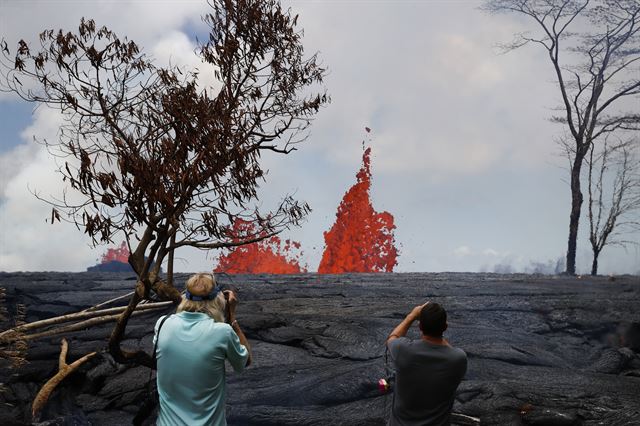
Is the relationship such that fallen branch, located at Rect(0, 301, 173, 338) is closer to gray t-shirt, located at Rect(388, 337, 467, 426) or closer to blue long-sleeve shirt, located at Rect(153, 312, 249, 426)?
blue long-sleeve shirt, located at Rect(153, 312, 249, 426)

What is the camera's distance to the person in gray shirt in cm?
435

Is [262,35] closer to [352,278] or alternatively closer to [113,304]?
[113,304]

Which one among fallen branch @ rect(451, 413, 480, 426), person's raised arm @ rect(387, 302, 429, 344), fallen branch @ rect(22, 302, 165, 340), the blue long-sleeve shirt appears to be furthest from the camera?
fallen branch @ rect(22, 302, 165, 340)

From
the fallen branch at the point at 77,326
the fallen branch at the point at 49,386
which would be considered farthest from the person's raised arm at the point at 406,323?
the fallen branch at the point at 77,326

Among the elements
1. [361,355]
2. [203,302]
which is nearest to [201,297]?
[203,302]

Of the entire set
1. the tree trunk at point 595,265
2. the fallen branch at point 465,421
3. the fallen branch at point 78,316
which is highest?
the tree trunk at point 595,265

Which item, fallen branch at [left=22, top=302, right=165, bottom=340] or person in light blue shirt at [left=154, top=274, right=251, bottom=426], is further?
fallen branch at [left=22, top=302, right=165, bottom=340]

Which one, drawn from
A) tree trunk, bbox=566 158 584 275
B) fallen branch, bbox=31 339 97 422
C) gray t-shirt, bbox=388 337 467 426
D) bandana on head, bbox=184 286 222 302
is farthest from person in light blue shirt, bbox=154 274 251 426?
tree trunk, bbox=566 158 584 275

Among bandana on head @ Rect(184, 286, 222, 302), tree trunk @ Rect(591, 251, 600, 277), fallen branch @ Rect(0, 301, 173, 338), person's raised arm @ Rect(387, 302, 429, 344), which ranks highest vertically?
tree trunk @ Rect(591, 251, 600, 277)

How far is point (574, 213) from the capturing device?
987 inches

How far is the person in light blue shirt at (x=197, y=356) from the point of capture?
3.82 metres

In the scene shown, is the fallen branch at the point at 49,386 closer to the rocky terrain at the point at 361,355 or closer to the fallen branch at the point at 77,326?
the rocky terrain at the point at 361,355

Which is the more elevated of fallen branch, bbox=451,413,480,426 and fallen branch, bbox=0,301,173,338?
fallen branch, bbox=0,301,173,338

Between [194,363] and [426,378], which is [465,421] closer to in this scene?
[426,378]
